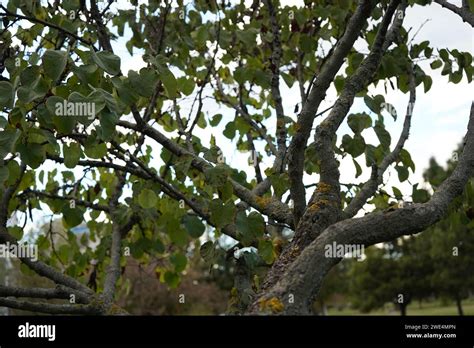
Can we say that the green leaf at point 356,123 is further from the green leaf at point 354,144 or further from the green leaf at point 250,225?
the green leaf at point 250,225

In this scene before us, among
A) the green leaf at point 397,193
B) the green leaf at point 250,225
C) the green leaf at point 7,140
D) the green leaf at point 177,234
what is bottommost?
the green leaf at point 250,225

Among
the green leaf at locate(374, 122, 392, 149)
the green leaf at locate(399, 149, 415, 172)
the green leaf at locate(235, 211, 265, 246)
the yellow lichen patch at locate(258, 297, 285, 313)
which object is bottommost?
the yellow lichen patch at locate(258, 297, 285, 313)

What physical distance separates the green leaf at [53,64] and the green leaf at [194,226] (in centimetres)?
231

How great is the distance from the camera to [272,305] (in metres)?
1.97

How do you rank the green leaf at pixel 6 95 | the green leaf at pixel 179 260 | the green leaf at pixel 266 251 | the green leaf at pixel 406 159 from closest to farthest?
the green leaf at pixel 6 95 → the green leaf at pixel 266 251 → the green leaf at pixel 406 159 → the green leaf at pixel 179 260

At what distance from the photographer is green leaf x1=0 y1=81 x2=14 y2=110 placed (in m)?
2.29

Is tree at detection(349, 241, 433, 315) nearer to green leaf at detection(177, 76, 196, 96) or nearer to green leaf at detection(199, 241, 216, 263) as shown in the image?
green leaf at detection(177, 76, 196, 96)

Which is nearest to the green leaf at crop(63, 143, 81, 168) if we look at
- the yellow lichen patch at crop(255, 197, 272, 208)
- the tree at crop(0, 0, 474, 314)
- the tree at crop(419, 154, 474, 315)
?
the tree at crop(0, 0, 474, 314)

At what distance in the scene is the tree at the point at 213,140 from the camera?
232cm

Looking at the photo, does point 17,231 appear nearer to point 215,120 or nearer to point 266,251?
point 215,120

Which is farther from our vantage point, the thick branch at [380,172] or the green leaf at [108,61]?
the thick branch at [380,172]

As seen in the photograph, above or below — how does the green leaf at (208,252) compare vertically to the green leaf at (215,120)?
below

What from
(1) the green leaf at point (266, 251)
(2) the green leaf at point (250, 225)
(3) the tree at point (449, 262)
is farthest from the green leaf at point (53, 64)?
(3) the tree at point (449, 262)
